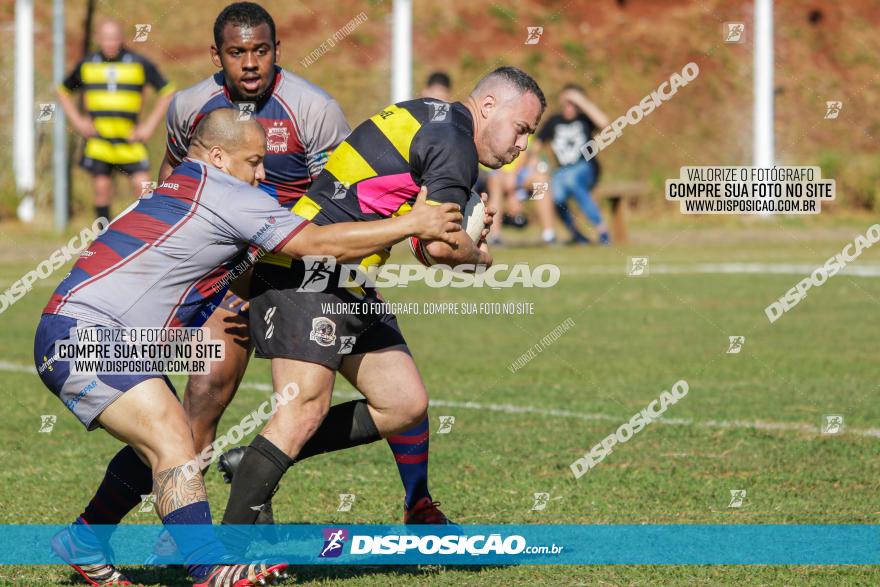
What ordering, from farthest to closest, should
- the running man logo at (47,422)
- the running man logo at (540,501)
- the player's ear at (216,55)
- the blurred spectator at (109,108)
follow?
1. the blurred spectator at (109,108)
2. the running man logo at (47,422)
3. the running man logo at (540,501)
4. the player's ear at (216,55)

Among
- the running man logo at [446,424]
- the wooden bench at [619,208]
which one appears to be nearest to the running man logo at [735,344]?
the running man logo at [446,424]

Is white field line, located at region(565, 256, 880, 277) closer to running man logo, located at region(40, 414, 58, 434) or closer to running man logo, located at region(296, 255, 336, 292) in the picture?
running man logo, located at region(40, 414, 58, 434)

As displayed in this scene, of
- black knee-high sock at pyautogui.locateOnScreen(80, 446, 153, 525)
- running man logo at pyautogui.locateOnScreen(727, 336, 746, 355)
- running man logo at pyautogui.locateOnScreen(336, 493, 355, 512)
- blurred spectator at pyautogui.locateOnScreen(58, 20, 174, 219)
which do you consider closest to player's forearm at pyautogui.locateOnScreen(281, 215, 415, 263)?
black knee-high sock at pyautogui.locateOnScreen(80, 446, 153, 525)

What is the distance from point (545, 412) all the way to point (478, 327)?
15.2ft

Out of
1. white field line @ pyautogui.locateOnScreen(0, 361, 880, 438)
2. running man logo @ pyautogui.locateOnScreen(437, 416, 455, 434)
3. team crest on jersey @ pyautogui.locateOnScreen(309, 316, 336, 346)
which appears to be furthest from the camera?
running man logo @ pyautogui.locateOnScreen(437, 416, 455, 434)

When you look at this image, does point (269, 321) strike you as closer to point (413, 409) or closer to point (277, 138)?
point (413, 409)

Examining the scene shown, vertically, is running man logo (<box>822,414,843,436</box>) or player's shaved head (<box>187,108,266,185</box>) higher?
player's shaved head (<box>187,108,266,185</box>)

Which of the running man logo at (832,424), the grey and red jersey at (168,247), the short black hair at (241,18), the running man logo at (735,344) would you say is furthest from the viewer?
the running man logo at (735,344)

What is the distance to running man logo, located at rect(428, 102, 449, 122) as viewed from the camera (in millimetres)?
5363

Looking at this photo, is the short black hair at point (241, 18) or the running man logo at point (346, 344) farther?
the short black hair at point (241, 18)

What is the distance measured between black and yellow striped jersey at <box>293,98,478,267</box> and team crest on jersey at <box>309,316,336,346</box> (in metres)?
0.32

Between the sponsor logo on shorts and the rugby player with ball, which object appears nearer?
the sponsor logo on shorts

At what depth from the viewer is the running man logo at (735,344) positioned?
38.1ft

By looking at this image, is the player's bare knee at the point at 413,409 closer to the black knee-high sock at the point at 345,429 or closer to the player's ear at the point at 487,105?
the black knee-high sock at the point at 345,429
